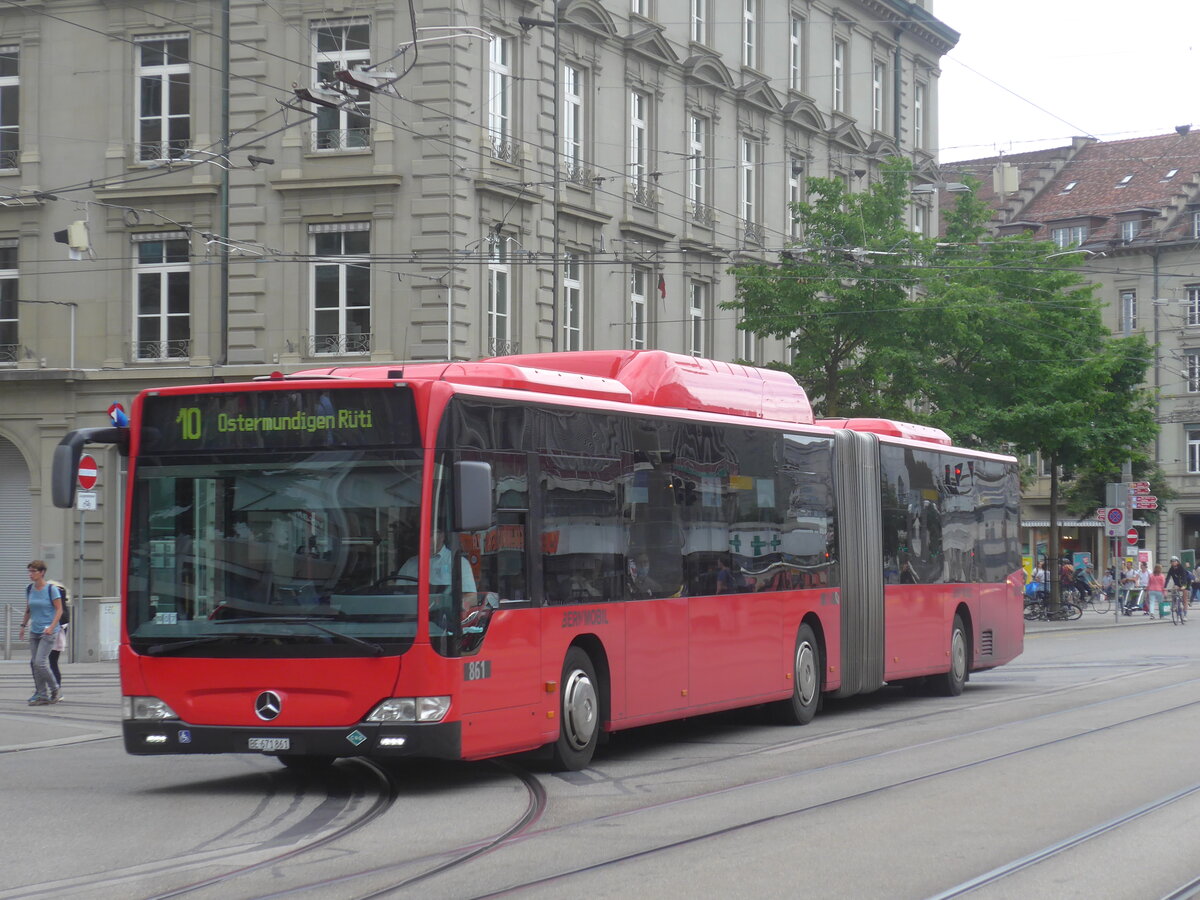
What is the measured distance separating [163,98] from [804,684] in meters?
20.0

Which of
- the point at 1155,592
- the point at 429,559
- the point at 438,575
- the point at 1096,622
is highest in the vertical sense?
the point at 429,559

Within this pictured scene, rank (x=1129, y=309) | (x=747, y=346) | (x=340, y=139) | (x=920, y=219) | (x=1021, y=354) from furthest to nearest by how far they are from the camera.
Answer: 1. (x=1129, y=309)
2. (x=920, y=219)
3. (x=747, y=346)
4. (x=1021, y=354)
5. (x=340, y=139)

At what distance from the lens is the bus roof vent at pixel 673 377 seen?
1487 cm

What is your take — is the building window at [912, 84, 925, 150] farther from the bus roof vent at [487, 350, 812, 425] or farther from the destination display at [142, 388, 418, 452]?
the destination display at [142, 388, 418, 452]

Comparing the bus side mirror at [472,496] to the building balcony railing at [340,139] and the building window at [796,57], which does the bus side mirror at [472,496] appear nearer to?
the building balcony railing at [340,139]

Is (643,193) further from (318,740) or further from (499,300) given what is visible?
(318,740)

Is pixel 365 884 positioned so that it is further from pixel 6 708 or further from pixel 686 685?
pixel 6 708

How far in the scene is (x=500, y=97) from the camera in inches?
1293

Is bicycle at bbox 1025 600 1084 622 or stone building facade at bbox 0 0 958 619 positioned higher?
stone building facade at bbox 0 0 958 619

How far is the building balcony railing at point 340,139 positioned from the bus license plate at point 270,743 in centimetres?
2118

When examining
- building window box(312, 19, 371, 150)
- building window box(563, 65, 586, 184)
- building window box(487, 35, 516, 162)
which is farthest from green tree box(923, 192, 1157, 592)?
building window box(312, 19, 371, 150)

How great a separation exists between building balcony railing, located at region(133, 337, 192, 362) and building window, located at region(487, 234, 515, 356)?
534cm

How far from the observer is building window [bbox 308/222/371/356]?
31.5m

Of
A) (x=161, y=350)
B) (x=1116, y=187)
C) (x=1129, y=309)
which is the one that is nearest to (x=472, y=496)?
(x=161, y=350)
